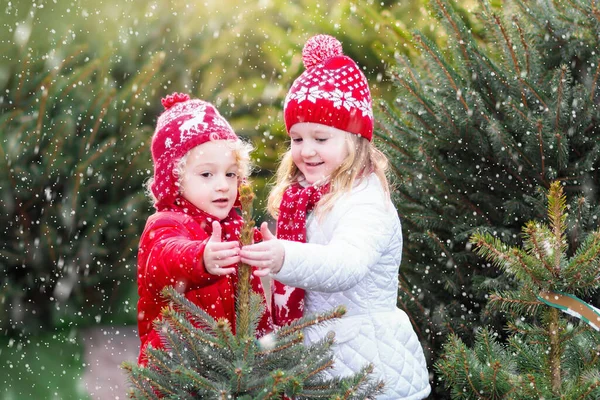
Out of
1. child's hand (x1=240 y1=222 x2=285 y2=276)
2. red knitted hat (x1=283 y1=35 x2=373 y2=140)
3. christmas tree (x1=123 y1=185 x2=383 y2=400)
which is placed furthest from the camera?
red knitted hat (x1=283 y1=35 x2=373 y2=140)

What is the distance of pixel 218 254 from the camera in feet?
7.20

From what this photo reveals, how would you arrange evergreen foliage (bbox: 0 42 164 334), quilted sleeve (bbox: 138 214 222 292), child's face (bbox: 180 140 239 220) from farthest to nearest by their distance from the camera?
evergreen foliage (bbox: 0 42 164 334) → child's face (bbox: 180 140 239 220) → quilted sleeve (bbox: 138 214 222 292)

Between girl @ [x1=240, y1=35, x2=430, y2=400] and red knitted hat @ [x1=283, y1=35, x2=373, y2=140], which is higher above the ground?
red knitted hat @ [x1=283, y1=35, x2=373, y2=140]

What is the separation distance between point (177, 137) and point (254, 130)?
398 cm

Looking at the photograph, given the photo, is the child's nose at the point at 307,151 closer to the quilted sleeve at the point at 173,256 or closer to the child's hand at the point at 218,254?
the quilted sleeve at the point at 173,256

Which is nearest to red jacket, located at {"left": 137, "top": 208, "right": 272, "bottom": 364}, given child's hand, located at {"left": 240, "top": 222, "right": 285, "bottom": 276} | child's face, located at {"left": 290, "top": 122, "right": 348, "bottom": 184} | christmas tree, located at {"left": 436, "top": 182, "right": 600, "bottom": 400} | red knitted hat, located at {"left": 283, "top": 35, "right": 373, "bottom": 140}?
child's hand, located at {"left": 240, "top": 222, "right": 285, "bottom": 276}

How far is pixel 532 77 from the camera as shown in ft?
12.8

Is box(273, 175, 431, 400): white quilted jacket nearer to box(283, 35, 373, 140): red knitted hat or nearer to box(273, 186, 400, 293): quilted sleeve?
box(273, 186, 400, 293): quilted sleeve

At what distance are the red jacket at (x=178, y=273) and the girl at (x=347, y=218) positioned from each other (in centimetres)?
24

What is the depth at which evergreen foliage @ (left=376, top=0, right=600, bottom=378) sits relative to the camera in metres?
3.72

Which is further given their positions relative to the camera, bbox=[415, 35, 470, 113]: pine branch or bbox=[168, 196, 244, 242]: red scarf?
bbox=[415, 35, 470, 113]: pine branch

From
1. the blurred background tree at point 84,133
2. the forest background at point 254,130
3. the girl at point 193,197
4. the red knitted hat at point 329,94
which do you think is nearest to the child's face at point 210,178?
the girl at point 193,197

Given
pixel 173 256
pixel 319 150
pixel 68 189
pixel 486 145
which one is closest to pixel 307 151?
pixel 319 150

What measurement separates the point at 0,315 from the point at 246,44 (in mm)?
4858
